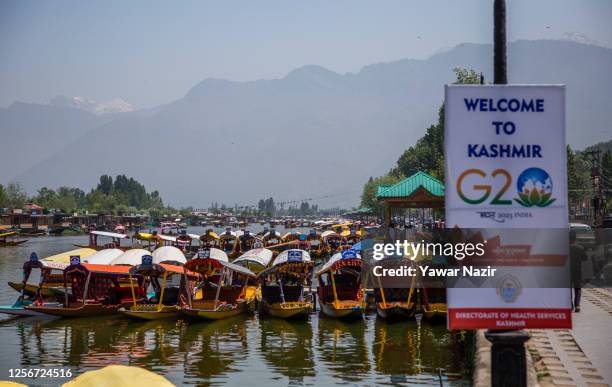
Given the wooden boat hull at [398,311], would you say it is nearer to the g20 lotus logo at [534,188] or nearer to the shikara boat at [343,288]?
the shikara boat at [343,288]

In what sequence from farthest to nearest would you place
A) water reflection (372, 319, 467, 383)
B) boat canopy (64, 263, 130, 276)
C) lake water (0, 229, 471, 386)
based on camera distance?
boat canopy (64, 263, 130, 276) → lake water (0, 229, 471, 386) → water reflection (372, 319, 467, 383)

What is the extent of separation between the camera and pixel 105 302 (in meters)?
30.5

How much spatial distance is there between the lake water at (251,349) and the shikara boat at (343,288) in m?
0.54

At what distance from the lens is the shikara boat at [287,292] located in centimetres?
2778

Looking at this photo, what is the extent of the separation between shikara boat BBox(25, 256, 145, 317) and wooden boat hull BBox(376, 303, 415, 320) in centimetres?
1055

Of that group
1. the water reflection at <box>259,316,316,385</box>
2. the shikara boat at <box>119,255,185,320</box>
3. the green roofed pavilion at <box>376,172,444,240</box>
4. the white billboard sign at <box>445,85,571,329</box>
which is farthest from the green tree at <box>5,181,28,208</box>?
the white billboard sign at <box>445,85,571,329</box>

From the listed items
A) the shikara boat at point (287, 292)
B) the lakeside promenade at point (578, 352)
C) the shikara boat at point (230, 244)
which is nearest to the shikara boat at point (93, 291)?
the shikara boat at point (287, 292)

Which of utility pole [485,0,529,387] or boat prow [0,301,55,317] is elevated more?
utility pole [485,0,529,387]

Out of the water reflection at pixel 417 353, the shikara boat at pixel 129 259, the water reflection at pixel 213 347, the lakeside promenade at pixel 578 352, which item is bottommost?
the water reflection at pixel 213 347

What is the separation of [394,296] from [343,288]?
3.29 meters

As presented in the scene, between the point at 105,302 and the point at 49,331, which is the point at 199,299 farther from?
the point at 49,331

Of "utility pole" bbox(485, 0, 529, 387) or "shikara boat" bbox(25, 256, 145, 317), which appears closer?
"utility pole" bbox(485, 0, 529, 387)

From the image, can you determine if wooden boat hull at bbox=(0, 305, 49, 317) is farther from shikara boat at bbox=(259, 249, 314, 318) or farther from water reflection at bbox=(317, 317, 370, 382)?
water reflection at bbox=(317, 317, 370, 382)

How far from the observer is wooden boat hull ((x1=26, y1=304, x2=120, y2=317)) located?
1123 inches
